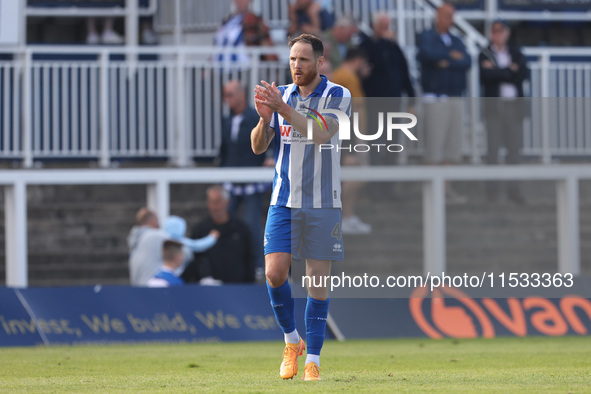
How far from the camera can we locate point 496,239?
17406 millimetres

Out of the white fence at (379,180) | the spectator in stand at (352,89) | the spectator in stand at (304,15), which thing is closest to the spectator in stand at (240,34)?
the spectator in stand at (304,15)

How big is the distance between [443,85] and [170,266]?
16.2 feet

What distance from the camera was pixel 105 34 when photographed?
19391mm

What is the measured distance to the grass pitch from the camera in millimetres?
7773

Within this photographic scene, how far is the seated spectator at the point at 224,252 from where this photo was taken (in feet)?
47.6

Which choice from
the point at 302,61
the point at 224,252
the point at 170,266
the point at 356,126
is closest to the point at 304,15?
the point at 224,252

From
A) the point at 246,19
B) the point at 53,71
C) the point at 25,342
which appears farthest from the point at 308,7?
the point at 25,342

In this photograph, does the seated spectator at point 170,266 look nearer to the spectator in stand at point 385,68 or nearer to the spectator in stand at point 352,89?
the spectator in stand at point 352,89

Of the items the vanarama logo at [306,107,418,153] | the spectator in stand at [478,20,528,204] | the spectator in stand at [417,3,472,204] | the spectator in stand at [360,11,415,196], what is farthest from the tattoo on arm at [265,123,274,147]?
the spectator in stand at [478,20,528,204]

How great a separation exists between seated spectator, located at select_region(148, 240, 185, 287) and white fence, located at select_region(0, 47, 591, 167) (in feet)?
9.71

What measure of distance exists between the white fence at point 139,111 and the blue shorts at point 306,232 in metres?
8.20

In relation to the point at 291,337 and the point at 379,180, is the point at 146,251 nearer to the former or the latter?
the point at 379,180

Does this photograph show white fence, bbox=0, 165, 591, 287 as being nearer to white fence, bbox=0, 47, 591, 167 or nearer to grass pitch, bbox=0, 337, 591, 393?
white fence, bbox=0, 47, 591, 167

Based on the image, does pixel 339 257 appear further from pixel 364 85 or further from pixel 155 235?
pixel 364 85
